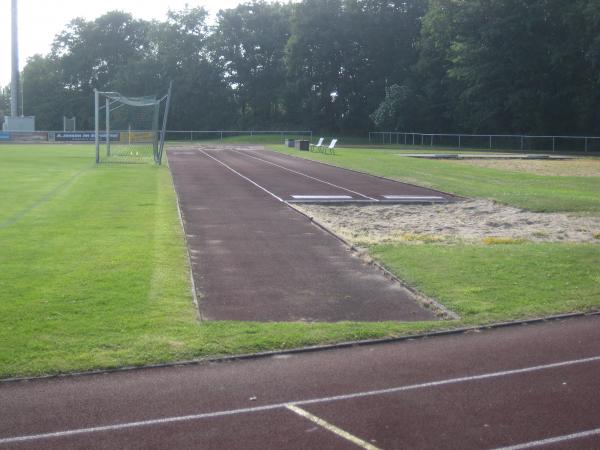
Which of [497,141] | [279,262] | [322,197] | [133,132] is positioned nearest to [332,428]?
[279,262]

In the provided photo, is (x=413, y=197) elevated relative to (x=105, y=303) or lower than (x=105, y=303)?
elevated

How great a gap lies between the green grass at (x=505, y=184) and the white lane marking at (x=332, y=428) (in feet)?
48.2

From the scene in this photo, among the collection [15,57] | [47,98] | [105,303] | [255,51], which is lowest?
[105,303]

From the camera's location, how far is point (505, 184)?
2756 centimetres

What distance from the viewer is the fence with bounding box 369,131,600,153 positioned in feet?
205

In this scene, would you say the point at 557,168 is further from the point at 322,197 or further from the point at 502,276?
the point at 502,276

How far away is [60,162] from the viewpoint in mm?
38094

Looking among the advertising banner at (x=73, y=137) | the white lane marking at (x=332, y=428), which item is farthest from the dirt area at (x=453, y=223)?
the advertising banner at (x=73, y=137)

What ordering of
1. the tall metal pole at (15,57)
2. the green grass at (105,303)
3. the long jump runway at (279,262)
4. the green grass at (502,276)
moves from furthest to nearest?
the tall metal pole at (15,57), the green grass at (502,276), the long jump runway at (279,262), the green grass at (105,303)

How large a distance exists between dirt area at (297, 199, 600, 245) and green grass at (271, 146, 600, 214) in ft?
4.20

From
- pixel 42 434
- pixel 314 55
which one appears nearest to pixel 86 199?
pixel 42 434

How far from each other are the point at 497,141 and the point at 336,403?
64.7 meters

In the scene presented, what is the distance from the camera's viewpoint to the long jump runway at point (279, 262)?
9641mm

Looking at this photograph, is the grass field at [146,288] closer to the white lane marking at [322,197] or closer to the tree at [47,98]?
the white lane marking at [322,197]
